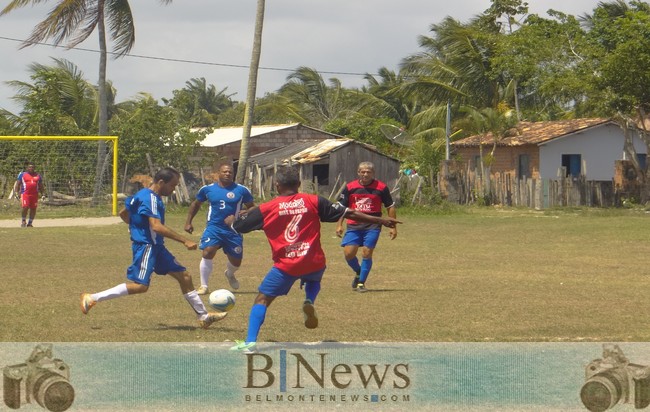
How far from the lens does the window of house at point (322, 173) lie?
1934 inches

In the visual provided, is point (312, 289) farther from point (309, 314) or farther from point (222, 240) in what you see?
point (222, 240)

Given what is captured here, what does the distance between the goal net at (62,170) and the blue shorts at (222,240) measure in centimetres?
2309

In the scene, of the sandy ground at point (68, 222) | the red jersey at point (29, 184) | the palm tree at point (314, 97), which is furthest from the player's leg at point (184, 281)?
the palm tree at point (314, 97)

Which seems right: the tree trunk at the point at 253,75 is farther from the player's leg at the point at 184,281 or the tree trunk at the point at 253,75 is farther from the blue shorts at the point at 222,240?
the player's leg at the point at 184,281

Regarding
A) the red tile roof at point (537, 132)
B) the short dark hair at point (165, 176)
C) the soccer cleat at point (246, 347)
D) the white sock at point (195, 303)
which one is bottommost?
the soccer cleat at point (246, 347)

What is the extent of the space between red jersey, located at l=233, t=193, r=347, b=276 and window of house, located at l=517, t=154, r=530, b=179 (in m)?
41.7

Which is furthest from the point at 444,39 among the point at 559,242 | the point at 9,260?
the point at 9,260

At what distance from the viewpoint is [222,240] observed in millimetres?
15039

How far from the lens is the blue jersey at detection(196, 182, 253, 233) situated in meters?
15.0

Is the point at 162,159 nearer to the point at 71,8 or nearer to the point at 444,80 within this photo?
the point at 71,8

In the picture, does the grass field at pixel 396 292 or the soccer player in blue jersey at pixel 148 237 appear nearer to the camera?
the soccer player in blue jersey at pixel 148 237

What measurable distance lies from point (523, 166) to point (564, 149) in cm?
215

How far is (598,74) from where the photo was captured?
138 feet

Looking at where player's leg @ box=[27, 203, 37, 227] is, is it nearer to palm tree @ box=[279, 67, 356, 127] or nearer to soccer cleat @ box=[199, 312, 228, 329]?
soccer cleat @ box=[199, 312, 228, 329]
